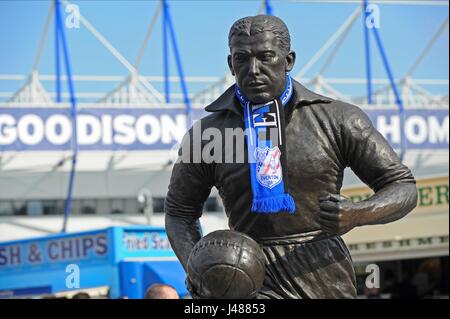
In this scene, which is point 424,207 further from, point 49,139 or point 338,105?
point 338,105

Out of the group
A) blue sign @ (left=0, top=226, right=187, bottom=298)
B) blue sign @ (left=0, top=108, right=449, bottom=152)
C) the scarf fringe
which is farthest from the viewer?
blue sign @ (left=0, top=108, right=449, bottom=152)

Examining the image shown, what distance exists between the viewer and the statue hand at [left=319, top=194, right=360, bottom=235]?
10.6 feet

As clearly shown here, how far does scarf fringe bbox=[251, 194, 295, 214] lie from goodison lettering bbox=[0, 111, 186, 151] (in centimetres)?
2296

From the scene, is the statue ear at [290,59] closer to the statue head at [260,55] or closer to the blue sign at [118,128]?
the statue head at [260,55]

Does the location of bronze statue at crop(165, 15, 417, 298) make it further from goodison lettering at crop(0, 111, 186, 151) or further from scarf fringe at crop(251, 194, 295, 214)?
goodison lettering at crop(0, 111, 186, 151)

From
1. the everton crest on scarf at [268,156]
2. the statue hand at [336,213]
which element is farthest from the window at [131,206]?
the statue hand at [336,213]

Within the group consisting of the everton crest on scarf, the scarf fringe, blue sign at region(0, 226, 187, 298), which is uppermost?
blue sign at region(0, 226, 187, 298)

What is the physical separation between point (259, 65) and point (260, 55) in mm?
33

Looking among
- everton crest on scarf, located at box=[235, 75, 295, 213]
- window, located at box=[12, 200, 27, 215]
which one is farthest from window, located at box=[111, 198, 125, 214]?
everton crest on scarf, located at box=[235, 75, 295, 213]

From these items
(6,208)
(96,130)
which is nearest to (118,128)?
(96,130)

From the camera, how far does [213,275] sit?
3.26m

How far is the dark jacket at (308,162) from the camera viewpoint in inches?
141

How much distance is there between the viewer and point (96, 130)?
91.1 feet
